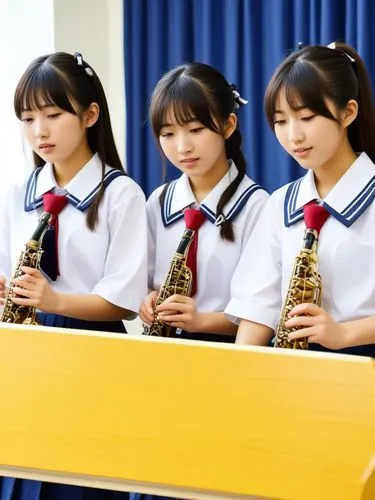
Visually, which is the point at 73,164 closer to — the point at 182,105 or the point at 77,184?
the point at 77,184

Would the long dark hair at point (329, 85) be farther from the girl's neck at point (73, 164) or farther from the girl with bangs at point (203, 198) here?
the girl's neck at point (73, 164)

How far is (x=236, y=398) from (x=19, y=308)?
1.11 metres

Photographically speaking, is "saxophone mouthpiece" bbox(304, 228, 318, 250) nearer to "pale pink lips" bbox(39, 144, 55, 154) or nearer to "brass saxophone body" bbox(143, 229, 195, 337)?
"brass saxophone body" bbox(143, 229, 195, 337)

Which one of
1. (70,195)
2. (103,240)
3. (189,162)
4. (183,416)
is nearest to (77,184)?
(70,195)

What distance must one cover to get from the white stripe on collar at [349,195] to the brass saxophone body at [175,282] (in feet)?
0.90

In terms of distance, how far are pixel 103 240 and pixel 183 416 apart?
111cm

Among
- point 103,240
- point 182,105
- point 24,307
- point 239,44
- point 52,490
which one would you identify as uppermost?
point 239,44

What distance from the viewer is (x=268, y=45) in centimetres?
327

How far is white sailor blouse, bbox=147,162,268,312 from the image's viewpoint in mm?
2018

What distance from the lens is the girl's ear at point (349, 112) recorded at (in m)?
1.75

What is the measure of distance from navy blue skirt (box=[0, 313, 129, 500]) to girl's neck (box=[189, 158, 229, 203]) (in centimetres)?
42

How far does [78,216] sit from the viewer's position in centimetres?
204

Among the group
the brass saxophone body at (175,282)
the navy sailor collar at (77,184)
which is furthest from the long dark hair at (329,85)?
the navy sailor collar at (77,184)

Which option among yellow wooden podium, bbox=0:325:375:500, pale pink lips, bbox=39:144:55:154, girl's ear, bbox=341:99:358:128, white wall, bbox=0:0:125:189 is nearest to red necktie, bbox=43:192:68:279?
pale pink lips, bbox=39:144:55:154
